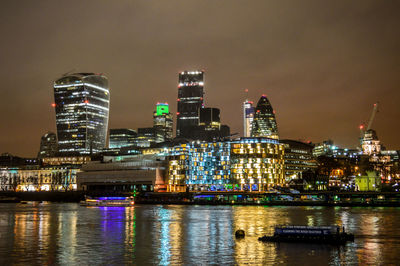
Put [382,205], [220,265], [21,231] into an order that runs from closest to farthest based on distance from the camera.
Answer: [220,265] → [21,231] → [382,205]

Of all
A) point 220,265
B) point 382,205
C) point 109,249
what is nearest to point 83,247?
point 109,249

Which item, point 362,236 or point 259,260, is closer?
point 259,260

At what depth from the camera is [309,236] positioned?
197 feet

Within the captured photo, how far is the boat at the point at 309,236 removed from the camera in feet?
193

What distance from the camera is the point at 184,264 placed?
45094mm

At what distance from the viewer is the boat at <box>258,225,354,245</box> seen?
58.8m

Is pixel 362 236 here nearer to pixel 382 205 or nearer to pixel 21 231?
pixel 21 231

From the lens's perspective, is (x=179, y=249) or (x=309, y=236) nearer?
(x=179, y=249)

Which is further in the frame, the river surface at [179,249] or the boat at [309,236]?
the boat at [309,236]

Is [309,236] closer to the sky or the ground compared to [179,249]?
closer to the sky

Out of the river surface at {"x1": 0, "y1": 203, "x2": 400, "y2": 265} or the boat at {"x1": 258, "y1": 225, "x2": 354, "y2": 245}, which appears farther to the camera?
the boat at {"x1": 258, "y1": 225, "x2": 354, "y2": 245}

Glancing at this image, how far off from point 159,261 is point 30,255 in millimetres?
15124

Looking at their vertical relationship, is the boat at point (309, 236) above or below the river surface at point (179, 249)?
above

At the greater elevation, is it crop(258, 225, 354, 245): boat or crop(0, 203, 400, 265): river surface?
crop(258, 225, 354, 245): boat
